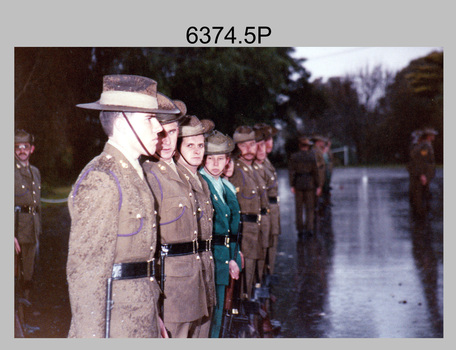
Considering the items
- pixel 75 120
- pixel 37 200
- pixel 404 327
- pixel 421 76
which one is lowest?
pixel 404 327

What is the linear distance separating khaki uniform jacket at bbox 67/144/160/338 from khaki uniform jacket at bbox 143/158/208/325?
705mm

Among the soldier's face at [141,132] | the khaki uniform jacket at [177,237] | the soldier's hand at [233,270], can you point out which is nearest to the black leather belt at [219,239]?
the soldier's hand at [233,270]

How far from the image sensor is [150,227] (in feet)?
10.4

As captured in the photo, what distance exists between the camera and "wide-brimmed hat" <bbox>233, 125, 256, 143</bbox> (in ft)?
22.0

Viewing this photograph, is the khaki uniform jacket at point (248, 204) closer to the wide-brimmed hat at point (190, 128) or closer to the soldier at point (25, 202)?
the soldier at point (25, 202)

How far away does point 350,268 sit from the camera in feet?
29.4

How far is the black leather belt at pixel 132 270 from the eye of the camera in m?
3.03

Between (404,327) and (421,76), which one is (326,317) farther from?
(421,76)

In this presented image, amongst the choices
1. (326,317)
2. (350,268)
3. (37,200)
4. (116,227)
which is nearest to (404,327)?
(326,317)

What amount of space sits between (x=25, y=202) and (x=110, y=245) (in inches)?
121

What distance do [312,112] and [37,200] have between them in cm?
394

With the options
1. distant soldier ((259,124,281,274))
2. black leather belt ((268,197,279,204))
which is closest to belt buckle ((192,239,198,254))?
distant soldier ((259,124,281,274))

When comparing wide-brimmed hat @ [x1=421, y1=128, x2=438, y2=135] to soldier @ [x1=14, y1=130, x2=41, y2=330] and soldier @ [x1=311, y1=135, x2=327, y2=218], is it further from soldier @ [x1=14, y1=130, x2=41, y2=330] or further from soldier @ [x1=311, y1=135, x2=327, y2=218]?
soldier @ [x1=14, y1=130, x2=41, y2=330]

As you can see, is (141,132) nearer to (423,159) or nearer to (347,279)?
(347,279)
